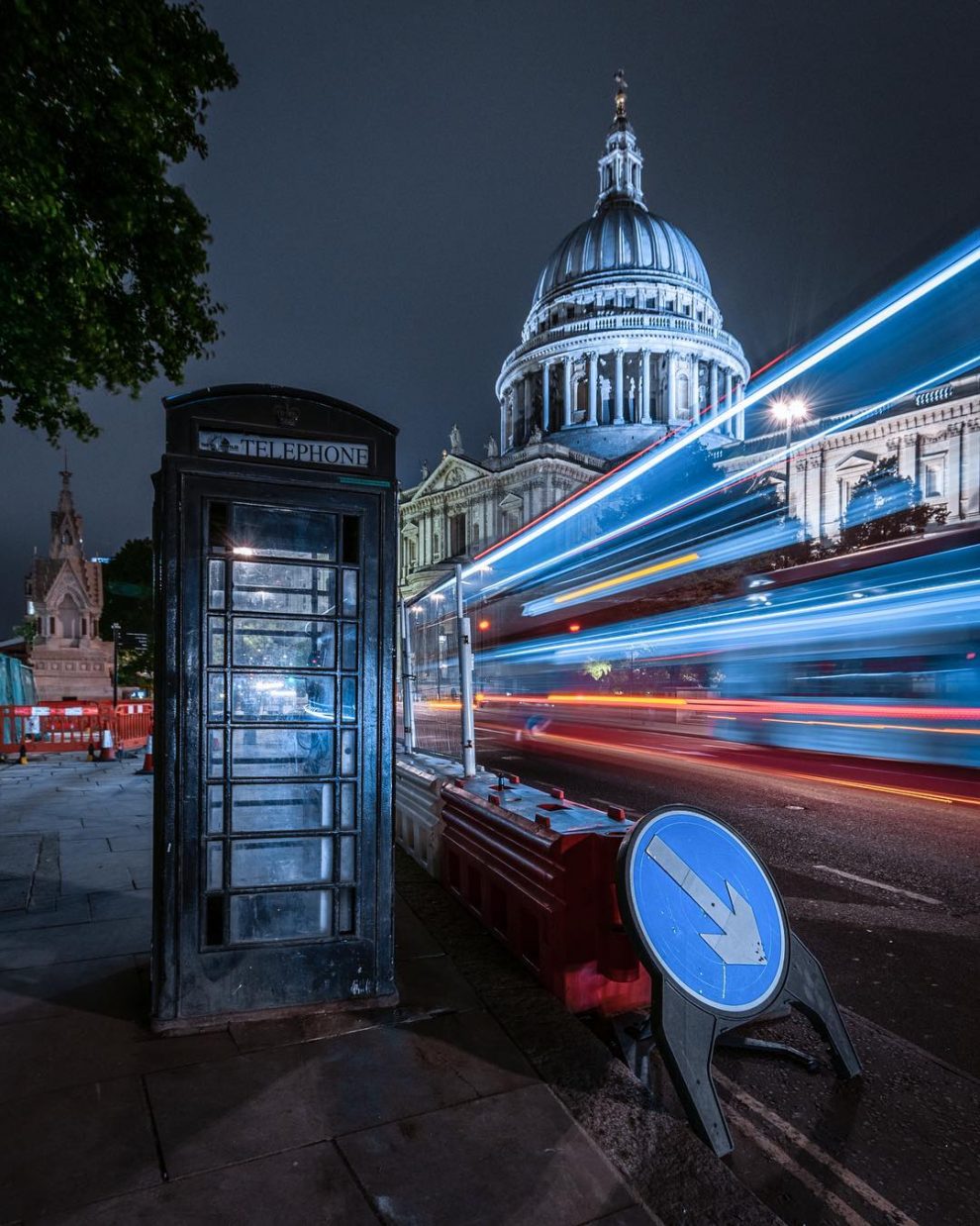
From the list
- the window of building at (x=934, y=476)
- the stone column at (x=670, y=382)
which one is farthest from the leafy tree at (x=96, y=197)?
A: the stone column at (x=670, y=382)

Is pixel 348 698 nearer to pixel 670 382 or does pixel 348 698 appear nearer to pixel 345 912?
pixel 345 912

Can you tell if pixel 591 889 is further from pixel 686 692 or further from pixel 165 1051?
pixel 686 692

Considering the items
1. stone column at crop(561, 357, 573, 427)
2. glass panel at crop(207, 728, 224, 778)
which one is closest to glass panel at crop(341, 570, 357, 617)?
glass panel at crop(207, 728, 224, 778)

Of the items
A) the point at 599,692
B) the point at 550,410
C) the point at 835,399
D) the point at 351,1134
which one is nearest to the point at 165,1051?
the point at 351,1134

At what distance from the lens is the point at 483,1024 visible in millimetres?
3584

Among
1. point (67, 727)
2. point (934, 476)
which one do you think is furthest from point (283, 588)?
point (934, 476)

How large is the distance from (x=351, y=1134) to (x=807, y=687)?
16.3 meters

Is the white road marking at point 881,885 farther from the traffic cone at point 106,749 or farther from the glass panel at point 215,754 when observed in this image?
the traffic cone at point 106,749

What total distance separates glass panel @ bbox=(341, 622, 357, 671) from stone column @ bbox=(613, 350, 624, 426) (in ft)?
250

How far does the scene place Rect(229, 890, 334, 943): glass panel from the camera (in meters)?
3.74

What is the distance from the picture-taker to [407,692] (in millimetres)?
8141

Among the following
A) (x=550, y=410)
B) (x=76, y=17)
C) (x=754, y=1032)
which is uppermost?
(x=550, y=410)

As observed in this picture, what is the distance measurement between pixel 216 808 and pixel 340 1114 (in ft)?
4.88

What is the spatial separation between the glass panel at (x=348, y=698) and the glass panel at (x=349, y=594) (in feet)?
1.14
